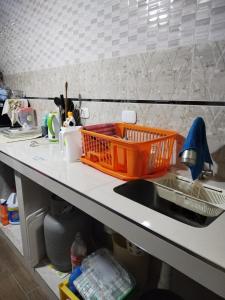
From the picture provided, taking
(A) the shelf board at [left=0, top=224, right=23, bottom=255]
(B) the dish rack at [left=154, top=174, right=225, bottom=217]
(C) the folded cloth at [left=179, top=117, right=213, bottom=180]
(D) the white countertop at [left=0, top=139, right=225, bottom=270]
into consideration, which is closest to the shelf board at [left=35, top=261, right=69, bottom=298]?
(A) the shelf board at [left=0, top=224, right=23, bottom=255]

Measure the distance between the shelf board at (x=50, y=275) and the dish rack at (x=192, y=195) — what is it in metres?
0.89

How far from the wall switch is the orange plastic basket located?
0.09 metres

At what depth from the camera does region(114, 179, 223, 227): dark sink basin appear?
0.90 metres

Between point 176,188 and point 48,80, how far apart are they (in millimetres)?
1593

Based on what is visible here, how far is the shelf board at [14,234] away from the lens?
5.32 ft

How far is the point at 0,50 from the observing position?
2.76m

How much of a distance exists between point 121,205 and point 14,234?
4.54 ft

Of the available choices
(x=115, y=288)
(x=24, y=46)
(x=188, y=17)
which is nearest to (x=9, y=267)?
(x=115, y=288)

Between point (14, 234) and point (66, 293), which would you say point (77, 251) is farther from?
point (14, 234)

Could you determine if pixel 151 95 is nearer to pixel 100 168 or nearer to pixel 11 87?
pixel 100 168

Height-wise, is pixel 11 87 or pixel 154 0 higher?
pixel 154 0

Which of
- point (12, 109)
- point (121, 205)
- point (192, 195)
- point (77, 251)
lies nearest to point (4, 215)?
point (77, 251)

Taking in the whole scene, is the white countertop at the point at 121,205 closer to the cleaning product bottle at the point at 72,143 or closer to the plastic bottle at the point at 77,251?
the cleaning product bottle at the point at 72,143

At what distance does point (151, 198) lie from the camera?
98 cm
